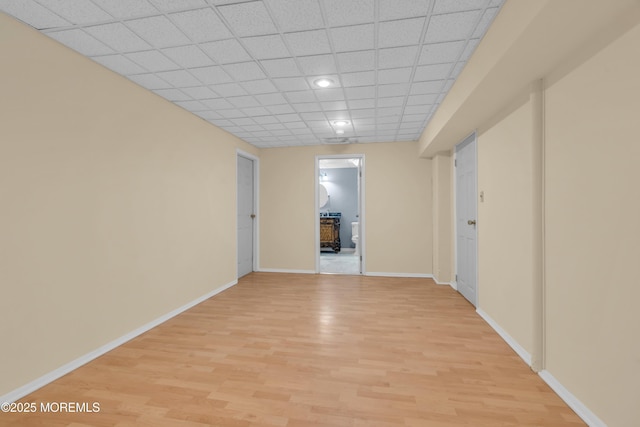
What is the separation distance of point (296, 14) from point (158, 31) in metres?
1.00

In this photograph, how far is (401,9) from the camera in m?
1.73

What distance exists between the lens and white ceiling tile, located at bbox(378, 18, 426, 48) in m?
1.86

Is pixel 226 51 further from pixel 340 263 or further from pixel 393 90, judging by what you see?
pixel 340 263

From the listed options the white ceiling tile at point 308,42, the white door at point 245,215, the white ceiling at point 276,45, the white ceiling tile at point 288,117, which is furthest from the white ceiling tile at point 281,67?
the white door at point 245,215

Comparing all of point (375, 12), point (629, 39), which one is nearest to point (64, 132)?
point (375, 12)

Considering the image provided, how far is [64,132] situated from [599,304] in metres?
3.68

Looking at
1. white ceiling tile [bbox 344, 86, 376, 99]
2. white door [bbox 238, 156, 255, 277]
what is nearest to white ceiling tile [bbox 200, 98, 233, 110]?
white ceiling tile [bbox 344, 86, 376, 99]

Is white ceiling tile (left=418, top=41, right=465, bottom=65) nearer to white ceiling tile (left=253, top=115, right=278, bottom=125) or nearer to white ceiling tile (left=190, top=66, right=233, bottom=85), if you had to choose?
white ceiling tile (left=190, top=66, right=233, bottom=85)

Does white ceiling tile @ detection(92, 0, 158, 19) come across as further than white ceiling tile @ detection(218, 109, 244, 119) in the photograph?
No

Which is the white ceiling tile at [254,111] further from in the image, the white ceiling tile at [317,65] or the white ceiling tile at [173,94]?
the white ceiling tile at [317,65]

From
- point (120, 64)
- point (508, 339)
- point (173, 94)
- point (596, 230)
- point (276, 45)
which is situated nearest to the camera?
point (596, 230)

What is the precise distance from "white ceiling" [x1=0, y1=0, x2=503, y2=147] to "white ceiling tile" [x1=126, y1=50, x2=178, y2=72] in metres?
0.01

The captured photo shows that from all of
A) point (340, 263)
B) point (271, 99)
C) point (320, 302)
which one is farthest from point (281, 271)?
point (271, 99)

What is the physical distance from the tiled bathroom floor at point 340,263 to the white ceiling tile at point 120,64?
4.33m
